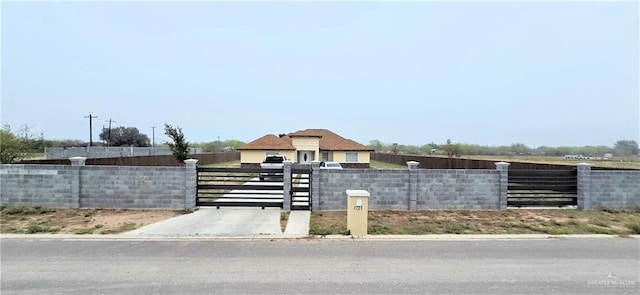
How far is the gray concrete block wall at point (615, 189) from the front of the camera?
1211cm

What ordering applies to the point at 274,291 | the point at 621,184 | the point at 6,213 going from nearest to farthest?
the point at 274,291 → the point at 6,213 → the point at 621,184

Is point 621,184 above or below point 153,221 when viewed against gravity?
above

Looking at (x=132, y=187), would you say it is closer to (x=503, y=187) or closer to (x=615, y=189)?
(x=503, y=187)

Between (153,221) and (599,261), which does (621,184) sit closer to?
(599,261)

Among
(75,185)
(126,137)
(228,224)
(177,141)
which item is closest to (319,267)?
(228,224)

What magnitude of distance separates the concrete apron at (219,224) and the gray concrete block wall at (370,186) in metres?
1.80

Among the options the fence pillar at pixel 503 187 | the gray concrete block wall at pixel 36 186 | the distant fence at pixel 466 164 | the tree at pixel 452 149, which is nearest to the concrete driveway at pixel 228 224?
the gray concrete block wall at pixel 36 186

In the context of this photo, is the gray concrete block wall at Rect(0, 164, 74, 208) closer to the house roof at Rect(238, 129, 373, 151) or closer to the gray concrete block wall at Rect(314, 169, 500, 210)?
the gray concrete block wall at Rect(314, 169, 500, 210)

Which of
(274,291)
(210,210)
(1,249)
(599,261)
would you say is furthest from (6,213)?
(599,261)

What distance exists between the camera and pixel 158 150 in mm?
52750

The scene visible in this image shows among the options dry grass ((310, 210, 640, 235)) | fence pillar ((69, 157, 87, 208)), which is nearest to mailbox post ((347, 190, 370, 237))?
dry grass ((310, 210, 640, 235))

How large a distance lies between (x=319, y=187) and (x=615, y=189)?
33.4 feet

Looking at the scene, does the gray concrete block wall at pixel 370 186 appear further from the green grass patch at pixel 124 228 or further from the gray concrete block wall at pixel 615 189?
the gray concrete block wall at pixel 615 189

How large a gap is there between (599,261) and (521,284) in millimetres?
2400
